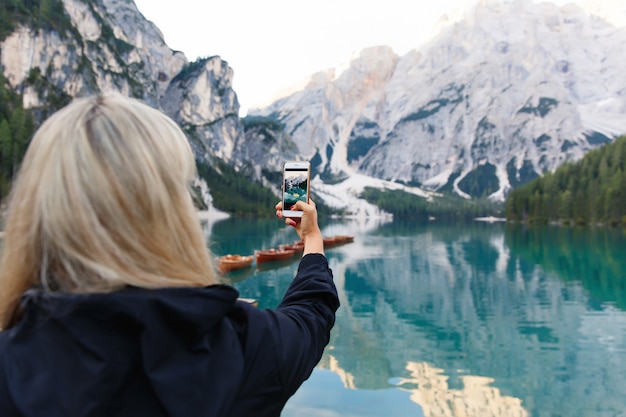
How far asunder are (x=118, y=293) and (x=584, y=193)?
99.6m

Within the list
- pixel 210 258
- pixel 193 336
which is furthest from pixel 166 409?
pixel 210 258

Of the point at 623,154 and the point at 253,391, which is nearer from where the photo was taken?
the point at 253,391

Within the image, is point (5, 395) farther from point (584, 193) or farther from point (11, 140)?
point (584, 193)

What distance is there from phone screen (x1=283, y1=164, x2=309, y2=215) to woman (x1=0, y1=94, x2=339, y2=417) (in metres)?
1.16

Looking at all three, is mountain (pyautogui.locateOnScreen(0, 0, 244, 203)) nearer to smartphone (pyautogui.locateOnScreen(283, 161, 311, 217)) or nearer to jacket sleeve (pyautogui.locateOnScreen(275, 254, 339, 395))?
smartphone (pyautogui.locateOnScreen(283, 161, 311, 217))

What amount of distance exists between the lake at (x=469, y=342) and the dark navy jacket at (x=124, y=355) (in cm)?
70

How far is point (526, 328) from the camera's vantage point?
16.4m

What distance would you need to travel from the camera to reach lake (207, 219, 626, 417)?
390 inches

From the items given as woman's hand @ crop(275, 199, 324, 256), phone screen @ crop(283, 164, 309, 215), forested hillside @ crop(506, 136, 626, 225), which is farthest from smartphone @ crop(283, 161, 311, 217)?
forested hillside @ crop(506, 136, 626, 225)

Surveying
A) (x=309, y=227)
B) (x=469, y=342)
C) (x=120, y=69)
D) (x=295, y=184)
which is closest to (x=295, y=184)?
(x=295, y=184)

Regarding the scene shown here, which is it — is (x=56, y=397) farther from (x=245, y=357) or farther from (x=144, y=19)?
(x=144, y=19)

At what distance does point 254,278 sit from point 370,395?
18738 mm

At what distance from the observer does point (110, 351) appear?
4.09ft

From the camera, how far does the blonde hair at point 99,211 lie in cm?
134
